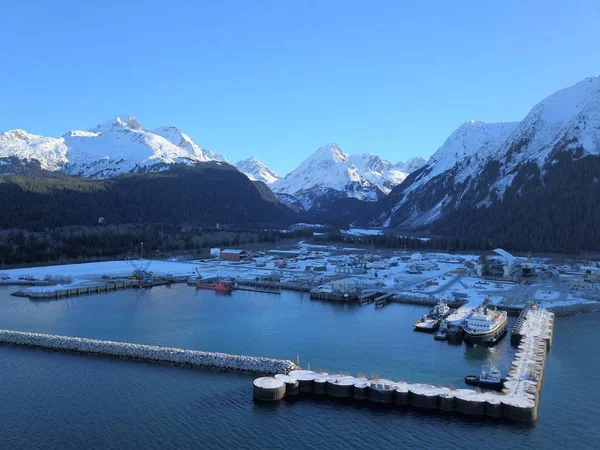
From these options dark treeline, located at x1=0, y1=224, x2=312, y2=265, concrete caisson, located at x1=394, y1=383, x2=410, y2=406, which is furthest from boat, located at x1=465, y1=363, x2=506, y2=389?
dark treeline, located at x1=0, y1=224, x2=312, y2=265

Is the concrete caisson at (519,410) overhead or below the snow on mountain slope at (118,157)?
below

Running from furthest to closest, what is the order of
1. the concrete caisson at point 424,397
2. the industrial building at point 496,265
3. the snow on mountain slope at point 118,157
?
the snow on mountain slope at point 118,157
the industrial building at point 496,265
the concrete caisson at point 424,397

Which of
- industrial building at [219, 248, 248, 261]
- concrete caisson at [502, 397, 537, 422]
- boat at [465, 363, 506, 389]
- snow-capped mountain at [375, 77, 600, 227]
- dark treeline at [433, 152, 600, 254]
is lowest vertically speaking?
concrete caisson at [502, 397, 537, 422]

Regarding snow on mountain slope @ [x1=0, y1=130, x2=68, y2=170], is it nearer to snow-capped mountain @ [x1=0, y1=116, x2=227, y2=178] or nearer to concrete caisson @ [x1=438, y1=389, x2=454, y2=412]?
snow-capped mountain @ [x1=0, y1=116, x2=227, y2=178]

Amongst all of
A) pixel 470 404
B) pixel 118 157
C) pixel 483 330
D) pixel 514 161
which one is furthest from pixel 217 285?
pixel 118 157

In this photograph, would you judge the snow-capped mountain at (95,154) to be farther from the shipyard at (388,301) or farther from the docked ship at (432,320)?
the docked ship at (432,320)

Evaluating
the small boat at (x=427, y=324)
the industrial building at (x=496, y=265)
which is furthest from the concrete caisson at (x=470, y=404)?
the industrial building at (x=496, y=265)
